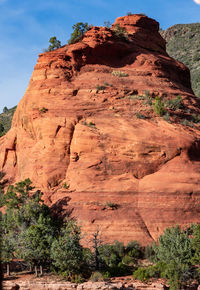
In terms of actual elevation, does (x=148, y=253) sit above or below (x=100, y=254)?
below

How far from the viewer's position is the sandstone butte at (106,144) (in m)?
24.5

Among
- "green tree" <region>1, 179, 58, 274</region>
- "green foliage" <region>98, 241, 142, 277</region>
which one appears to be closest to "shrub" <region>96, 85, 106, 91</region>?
"green tree" <region>1, 179, 58, 274</region>

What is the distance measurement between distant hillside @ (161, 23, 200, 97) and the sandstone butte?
4980 centimetres

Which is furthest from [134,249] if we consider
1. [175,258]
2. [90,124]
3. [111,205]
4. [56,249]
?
[90,124]

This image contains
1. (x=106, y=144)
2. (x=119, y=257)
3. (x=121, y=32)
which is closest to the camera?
(x=119, y=257)

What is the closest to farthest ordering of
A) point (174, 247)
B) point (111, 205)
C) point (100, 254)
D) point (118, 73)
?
point (174, 247) → point (100, 254) → point (111, 205) → point (118, 73)

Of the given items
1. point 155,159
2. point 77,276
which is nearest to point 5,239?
point 77,276

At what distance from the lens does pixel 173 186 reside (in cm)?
2520

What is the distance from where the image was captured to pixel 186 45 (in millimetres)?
101500

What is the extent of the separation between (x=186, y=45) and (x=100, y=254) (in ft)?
302

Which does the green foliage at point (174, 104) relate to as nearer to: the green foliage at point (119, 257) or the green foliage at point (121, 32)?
the green foliage at point (121, 32)

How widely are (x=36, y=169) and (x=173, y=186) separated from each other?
38.2ft

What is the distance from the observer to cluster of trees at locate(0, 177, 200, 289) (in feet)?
63.5

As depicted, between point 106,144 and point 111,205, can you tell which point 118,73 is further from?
point 111,205
